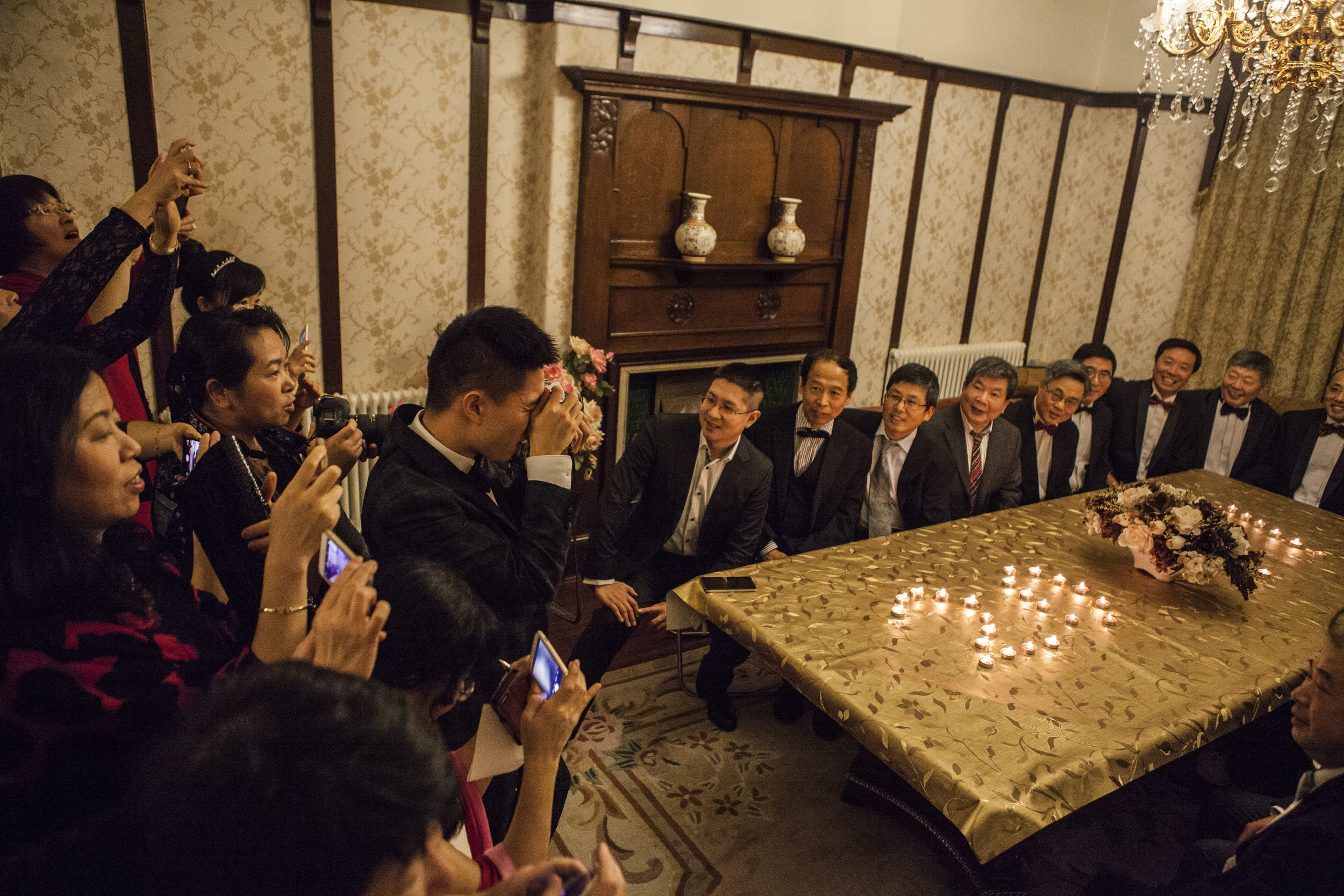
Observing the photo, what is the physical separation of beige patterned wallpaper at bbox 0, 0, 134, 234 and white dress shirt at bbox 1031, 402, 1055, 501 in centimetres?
392

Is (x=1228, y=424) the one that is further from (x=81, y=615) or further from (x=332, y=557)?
(x=81, y=615)

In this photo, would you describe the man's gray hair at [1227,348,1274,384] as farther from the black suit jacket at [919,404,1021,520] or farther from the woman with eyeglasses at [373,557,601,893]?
the woman with eyeglasses at [373,557,601,893]

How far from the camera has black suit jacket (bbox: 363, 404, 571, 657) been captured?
166cm

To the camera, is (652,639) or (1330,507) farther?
(1330,507)

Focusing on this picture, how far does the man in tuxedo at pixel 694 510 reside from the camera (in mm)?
2850

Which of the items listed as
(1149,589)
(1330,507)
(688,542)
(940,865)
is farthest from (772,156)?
(940,865)

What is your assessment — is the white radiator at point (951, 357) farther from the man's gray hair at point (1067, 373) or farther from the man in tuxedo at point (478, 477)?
the man in tuxedo at point (478, 477)

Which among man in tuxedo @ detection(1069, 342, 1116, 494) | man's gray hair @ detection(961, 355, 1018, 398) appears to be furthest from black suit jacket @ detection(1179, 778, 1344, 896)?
man in tuxedo @ detection(1069, 342, 1116, 494)

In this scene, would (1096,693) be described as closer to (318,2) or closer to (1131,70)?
(318,2)

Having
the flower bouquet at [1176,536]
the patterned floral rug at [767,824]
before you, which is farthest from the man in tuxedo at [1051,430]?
the patterned floral rug at [767,824]

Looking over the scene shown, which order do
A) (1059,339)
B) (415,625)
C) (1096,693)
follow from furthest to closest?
(1059,339)
(1096,693)
(415,625)

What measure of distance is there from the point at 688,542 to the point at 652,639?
678 mm

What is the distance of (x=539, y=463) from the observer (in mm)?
1704

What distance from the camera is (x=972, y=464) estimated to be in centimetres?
344
